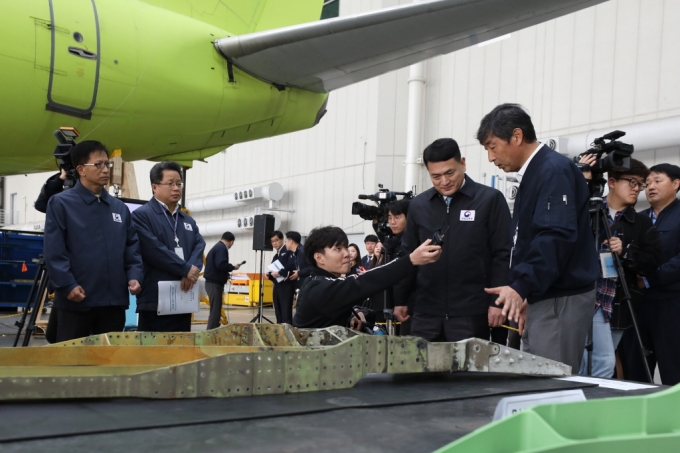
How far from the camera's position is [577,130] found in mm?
9602

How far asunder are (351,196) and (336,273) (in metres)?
11.1

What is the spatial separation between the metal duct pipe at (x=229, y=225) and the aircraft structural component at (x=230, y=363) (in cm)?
1256

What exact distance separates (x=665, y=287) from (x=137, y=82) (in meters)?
3.77

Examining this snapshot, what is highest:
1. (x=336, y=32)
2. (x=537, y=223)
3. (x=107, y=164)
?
(x=336, y=32)

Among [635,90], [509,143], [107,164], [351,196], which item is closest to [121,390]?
[509,143]

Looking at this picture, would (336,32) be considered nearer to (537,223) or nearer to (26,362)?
(537,223)

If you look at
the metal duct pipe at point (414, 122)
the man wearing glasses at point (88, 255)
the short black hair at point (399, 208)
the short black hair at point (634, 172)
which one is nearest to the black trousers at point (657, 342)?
the short black hair at point (634, 172)

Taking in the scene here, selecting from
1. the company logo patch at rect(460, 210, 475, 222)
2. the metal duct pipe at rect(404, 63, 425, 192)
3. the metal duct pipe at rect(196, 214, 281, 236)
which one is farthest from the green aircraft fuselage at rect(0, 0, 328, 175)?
the metal duct pipe at rect(196, 214, 281, 236)

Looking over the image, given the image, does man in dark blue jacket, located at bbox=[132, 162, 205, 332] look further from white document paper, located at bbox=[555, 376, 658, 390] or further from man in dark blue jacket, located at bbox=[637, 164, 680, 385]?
man in dark blue jacket, located at bbox=[637, 164, 680, 385]

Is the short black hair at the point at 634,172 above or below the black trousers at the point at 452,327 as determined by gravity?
above

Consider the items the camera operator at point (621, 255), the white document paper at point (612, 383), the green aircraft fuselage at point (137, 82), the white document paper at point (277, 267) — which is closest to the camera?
the white document paper at point (612, 383)

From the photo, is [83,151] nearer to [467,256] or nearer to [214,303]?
[467,256]

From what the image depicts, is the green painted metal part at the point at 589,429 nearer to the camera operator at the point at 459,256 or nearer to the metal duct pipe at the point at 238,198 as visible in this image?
the camera operator at the point at 459,256

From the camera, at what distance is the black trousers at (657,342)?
3.26 meters
